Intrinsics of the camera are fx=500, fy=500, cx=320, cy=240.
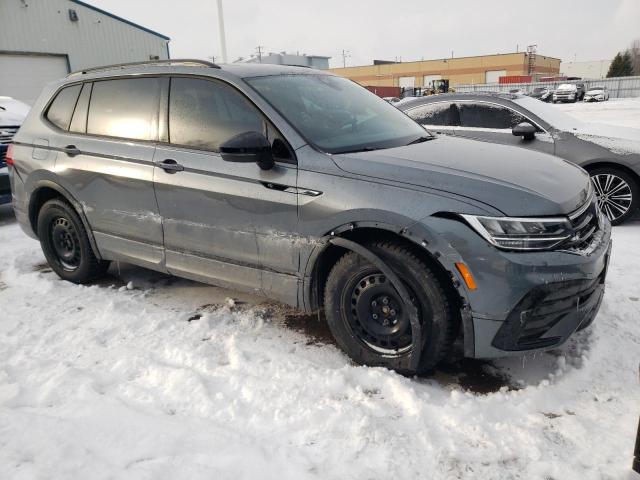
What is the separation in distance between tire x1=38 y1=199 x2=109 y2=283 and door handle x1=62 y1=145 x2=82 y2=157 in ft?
1.54

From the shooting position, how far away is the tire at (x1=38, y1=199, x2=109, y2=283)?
4316mm

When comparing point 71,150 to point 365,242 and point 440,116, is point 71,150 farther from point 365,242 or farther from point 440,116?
point 440,116

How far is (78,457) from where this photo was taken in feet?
7.49

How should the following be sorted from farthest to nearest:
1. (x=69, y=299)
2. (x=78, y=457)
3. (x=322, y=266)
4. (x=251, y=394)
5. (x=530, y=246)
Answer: (x=69, y=299) < (x=322, y=266) < (x=251, y=394) < (x=530, y=246) < (x=78, y=457)

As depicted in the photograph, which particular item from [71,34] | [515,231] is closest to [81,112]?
[515,231]

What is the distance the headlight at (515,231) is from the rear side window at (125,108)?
95.0 inches

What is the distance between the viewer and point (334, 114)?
3.44 meters

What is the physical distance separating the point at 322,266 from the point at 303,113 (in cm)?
101

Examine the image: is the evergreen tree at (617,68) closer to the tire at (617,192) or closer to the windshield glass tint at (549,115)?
the windshield glass tint at (549,115)

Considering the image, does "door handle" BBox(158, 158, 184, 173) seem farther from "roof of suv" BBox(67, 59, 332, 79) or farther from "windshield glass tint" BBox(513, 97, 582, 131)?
"windshield glass tint" BBox(513, 97, 582, 131)

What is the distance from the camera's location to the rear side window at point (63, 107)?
4.29 m

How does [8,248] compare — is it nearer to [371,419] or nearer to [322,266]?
[322,266]

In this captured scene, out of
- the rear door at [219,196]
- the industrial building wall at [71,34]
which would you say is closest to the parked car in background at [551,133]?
the rear door at [219,196]

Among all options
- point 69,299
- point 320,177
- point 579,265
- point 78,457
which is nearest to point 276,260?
point 320,177
